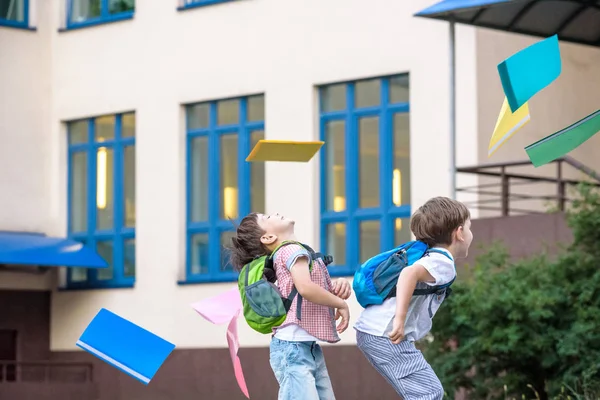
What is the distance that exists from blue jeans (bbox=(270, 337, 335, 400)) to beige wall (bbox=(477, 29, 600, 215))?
1011cm

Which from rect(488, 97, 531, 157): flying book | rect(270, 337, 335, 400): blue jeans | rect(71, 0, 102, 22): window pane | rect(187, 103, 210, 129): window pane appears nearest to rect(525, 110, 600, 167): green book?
rect(488, 97, 531, 157): flying book

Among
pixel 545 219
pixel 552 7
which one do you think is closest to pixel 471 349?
pixel 545 219

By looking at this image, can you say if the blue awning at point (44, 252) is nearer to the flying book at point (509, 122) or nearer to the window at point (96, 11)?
the window at point (96, 11)

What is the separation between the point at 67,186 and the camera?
874 inches

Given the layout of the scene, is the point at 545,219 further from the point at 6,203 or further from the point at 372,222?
the point at 6,203

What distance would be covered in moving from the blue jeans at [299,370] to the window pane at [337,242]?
11.6 m

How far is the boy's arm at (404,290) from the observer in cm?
661

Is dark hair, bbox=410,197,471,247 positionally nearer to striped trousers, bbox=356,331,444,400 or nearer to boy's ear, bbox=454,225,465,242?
boy's ear, bbox=454,225,465,242

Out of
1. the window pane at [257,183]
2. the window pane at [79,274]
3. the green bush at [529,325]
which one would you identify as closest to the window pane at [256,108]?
the window pane at [257,183]

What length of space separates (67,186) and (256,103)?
3.93 metres

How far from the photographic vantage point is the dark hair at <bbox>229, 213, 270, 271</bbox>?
7.60 meters

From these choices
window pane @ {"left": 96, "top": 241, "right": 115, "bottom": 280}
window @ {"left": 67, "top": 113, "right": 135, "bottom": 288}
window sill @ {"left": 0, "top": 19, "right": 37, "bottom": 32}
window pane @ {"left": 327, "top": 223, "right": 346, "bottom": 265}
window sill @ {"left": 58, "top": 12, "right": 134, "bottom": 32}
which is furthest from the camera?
window sill @ {"left": 0, "top": 19, "right": 37, "bottom": 32}

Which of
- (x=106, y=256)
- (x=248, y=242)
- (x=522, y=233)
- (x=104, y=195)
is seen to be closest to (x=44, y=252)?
(x=106, y=256)

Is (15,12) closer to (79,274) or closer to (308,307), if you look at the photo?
(79,274)
